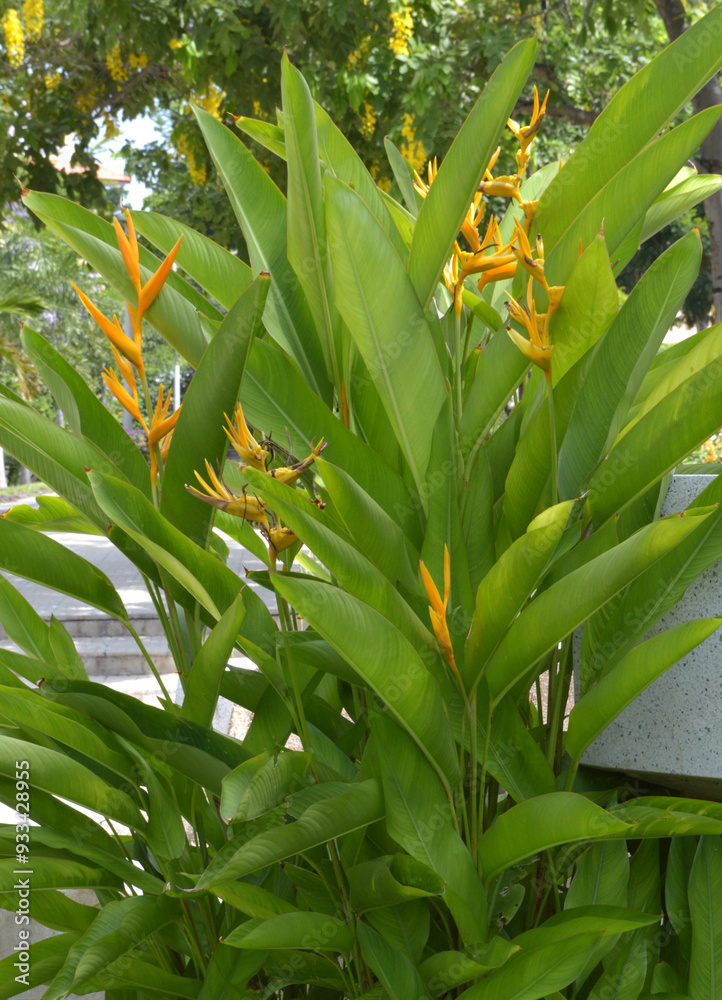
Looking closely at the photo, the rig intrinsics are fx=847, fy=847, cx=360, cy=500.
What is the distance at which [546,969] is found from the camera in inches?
44.6

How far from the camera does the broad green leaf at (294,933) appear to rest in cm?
110

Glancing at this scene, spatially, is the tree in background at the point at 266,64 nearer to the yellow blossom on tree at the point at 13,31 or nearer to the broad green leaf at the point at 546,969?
the yellow blossom on tree at the point at 13,31

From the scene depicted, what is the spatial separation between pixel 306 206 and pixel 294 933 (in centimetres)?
104

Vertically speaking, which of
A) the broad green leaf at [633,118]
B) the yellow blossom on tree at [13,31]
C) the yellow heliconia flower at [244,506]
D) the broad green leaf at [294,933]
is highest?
the yellow blossom on tree at [13,31]

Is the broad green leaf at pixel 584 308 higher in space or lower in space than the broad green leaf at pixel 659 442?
higher

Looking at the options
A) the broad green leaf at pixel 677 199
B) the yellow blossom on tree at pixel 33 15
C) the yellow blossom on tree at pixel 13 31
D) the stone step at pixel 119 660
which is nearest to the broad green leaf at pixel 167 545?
the broad green leaf at pixel 677 199

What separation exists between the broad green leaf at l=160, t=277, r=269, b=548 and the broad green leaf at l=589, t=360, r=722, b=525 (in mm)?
550

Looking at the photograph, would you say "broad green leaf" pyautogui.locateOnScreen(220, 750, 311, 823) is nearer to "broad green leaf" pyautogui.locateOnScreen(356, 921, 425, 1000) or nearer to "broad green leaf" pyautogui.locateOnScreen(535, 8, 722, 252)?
"broad green leaf" pyautogui.locateOnScreen(356, 921, 425, 1000)

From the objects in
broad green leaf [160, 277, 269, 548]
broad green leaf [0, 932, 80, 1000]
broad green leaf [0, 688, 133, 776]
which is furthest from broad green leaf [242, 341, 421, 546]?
broad green leaf [0, 932, 80, 1000]

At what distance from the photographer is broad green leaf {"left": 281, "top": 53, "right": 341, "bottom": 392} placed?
1.24 meters

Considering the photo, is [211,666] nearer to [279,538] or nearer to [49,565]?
[279,538]

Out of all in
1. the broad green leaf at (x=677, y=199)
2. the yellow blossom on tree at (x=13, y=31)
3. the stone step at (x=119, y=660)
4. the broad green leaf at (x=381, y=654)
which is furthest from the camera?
the yellow blossom on tree at (x=13, y=31)

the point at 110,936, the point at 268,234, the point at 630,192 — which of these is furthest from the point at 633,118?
the point at 110,936

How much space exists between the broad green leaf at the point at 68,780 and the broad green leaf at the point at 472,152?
914 millimetres
